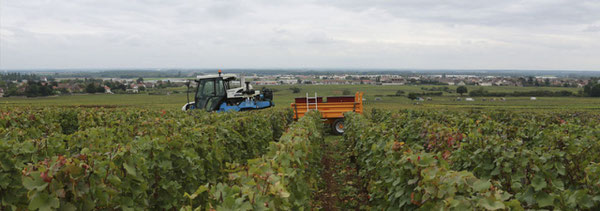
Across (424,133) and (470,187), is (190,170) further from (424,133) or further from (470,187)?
(424,133)

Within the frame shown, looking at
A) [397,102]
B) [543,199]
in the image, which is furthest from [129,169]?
[397,102]

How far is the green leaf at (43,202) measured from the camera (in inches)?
110

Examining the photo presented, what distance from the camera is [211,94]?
15.8m

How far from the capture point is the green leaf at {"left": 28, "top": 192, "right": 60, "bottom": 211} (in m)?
2.80

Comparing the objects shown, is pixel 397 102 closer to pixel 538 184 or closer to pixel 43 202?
pixel 538 184

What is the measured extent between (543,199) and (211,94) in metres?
13.7

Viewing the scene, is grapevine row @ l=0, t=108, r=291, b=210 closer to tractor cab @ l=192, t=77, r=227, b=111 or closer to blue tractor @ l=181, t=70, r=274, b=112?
blue tractor @ l=181, t=70, r=274, b=112

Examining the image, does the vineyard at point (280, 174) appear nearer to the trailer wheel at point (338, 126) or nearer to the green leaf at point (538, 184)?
the green leaf at point (538, 184)

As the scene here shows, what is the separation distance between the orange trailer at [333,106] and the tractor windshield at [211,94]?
297 cm

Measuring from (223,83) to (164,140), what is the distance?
1067cm

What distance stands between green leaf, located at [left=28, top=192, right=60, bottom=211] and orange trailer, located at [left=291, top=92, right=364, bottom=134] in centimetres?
1266

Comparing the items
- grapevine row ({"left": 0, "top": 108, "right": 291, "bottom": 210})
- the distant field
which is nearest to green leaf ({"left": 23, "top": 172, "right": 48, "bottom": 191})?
grapevine row ({"left": 0, "top": 108, "right": 291, "bottom": 210})

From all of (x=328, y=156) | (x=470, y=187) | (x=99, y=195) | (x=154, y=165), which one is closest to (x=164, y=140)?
(x=154, y=165)

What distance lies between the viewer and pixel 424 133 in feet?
23.0
